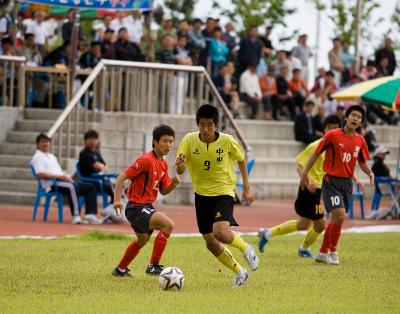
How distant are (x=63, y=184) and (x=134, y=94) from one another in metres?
4.88

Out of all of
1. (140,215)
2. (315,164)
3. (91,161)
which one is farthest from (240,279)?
(91,161)

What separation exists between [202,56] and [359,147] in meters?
14.1

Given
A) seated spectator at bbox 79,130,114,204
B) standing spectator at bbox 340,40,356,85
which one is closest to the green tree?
standing spectator at bbox 340,40,356,85

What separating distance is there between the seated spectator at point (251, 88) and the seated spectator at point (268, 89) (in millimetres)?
330

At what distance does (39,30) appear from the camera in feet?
89.9

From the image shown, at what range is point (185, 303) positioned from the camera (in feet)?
35.6

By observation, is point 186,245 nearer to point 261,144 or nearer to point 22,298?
point 22,298

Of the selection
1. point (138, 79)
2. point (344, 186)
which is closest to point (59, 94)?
point (138, 79)

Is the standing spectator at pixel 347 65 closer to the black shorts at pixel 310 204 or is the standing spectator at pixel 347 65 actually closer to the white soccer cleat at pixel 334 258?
the black shorts at pixel 310 204

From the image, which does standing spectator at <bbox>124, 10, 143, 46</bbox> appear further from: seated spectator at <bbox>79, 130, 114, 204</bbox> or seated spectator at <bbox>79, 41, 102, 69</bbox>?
seated spectator at <bbox>79, 130, 114, 204</bbox>

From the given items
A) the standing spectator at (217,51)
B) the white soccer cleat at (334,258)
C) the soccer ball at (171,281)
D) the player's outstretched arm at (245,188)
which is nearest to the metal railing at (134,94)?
the standing spectator at (217,51)

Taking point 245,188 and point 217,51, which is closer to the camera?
point 245,188

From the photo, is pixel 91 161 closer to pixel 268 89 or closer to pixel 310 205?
pixel 310 205

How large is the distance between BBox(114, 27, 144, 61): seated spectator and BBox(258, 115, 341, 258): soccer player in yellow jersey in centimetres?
1100
